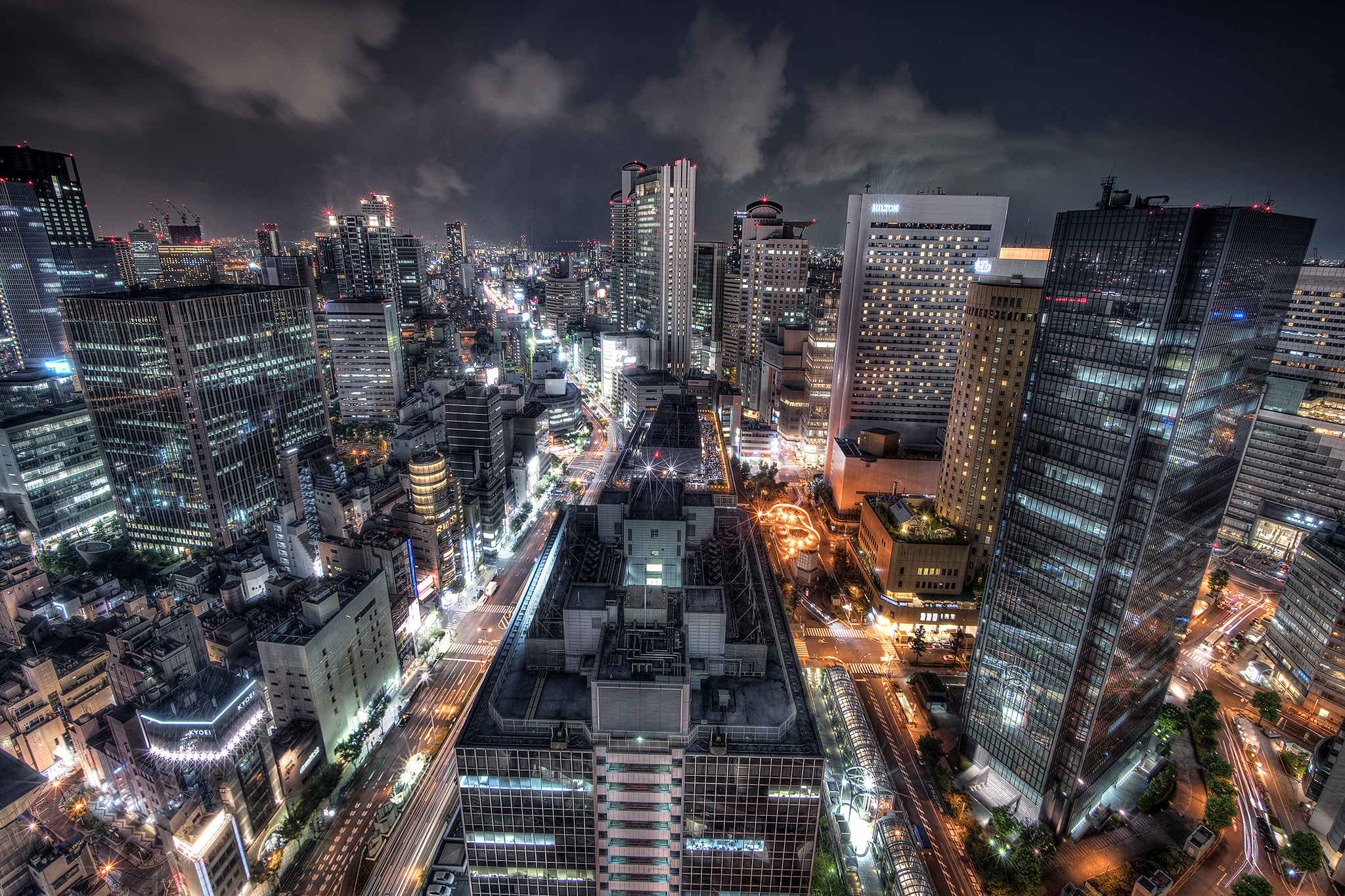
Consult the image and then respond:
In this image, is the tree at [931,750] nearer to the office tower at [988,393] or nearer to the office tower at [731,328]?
the office tower at [988,393]

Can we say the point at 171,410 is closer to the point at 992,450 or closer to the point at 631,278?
the point at 992,450

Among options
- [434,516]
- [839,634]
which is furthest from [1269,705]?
[434,516]

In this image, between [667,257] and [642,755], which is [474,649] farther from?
[667,257]

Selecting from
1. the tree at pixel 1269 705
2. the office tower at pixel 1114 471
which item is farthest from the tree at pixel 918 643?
the tree at pixel 1269 705

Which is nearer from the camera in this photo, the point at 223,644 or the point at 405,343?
the point at 223,644

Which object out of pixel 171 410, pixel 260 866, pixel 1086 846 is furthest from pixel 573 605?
pixel 171 410

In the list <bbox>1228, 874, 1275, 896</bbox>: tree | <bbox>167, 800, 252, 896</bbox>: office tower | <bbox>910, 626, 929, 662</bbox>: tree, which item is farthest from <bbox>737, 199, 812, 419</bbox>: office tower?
<bbox>167, 800, 252, 896</bbox>: office tower

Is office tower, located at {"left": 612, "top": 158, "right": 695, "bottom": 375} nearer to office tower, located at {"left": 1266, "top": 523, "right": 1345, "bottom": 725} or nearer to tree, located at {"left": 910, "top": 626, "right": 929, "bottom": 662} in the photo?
tree, located at {"left": 910, "top": 626, "right": 929, "bottom": 662}
